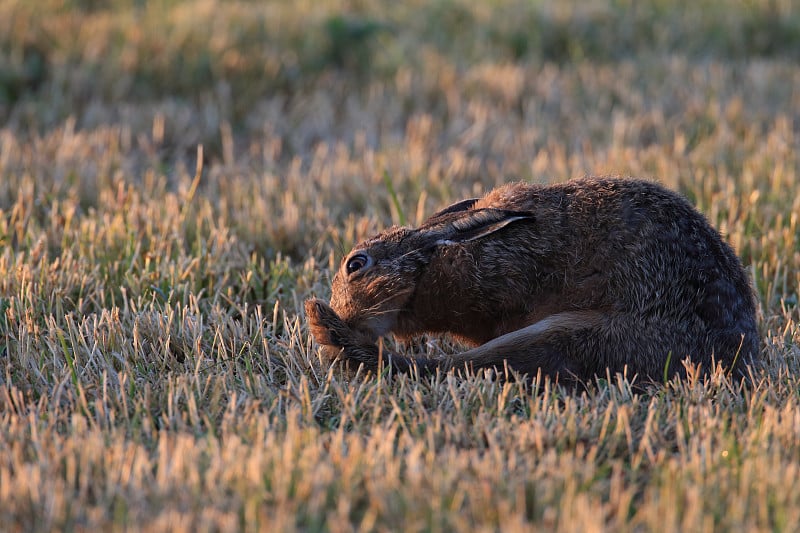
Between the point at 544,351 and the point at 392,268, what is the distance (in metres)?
0.70

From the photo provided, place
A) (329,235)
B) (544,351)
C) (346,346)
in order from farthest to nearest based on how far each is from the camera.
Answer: (329,235), (346,346), (544,351)

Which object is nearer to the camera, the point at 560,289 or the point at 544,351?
the point at 544,351

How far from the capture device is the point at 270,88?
8867mm

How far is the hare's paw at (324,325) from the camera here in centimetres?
Result: 382

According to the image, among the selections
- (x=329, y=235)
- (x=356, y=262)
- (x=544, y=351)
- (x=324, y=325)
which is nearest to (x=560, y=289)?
(x=544, y=351)

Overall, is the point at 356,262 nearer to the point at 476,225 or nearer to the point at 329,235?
the point at 476,225

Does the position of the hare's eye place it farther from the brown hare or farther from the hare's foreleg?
the hare's foreleg

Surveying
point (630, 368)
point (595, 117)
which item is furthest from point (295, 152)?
point (630, 368)

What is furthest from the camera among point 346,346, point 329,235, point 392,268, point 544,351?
point 329,235

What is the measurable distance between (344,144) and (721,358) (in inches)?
175

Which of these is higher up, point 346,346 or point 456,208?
point 456,208

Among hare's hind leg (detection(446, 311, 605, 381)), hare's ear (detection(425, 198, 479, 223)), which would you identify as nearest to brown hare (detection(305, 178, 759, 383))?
hare's hind leg (detection(446, 311, 605, 381))

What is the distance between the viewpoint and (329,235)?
5547 millimetres

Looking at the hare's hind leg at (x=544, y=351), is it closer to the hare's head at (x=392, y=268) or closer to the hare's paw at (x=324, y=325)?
the hare's head at (x=392, y=268)
